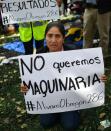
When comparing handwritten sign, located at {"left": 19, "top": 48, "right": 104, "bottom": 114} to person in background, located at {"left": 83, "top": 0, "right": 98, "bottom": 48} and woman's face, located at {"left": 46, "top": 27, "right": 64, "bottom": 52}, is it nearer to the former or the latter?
woman's face, located at {"left": 46, "top": 27, "right": 64, "bottom": 52}

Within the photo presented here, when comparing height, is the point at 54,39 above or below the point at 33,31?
above

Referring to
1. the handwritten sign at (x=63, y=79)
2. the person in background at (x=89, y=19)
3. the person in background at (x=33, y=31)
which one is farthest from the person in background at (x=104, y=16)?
the handwritten sign at (x=63, y=79)

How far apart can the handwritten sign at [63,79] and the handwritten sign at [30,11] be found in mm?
2058

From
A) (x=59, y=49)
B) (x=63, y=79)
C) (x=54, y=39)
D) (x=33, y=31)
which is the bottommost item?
(x=63, y=79)

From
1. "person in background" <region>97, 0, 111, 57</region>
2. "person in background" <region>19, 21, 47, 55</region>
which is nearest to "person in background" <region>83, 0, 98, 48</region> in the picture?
"person in background" <region>97, 0, 111, 57</region>

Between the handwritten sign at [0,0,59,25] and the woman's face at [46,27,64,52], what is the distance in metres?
1.72

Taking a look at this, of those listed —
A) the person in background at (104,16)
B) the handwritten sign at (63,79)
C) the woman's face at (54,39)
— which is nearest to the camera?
the handwritten sign at (63,79)

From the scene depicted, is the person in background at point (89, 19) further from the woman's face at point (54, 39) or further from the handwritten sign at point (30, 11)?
the woman's face at point (54, 39)

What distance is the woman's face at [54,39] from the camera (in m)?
4.45

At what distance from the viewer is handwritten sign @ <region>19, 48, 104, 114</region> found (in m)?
4.20

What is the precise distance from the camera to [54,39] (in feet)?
14.5

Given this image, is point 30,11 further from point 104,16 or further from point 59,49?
point 59,49

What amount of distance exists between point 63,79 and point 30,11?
2277mm

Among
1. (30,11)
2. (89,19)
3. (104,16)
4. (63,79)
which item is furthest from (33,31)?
(63,79)
